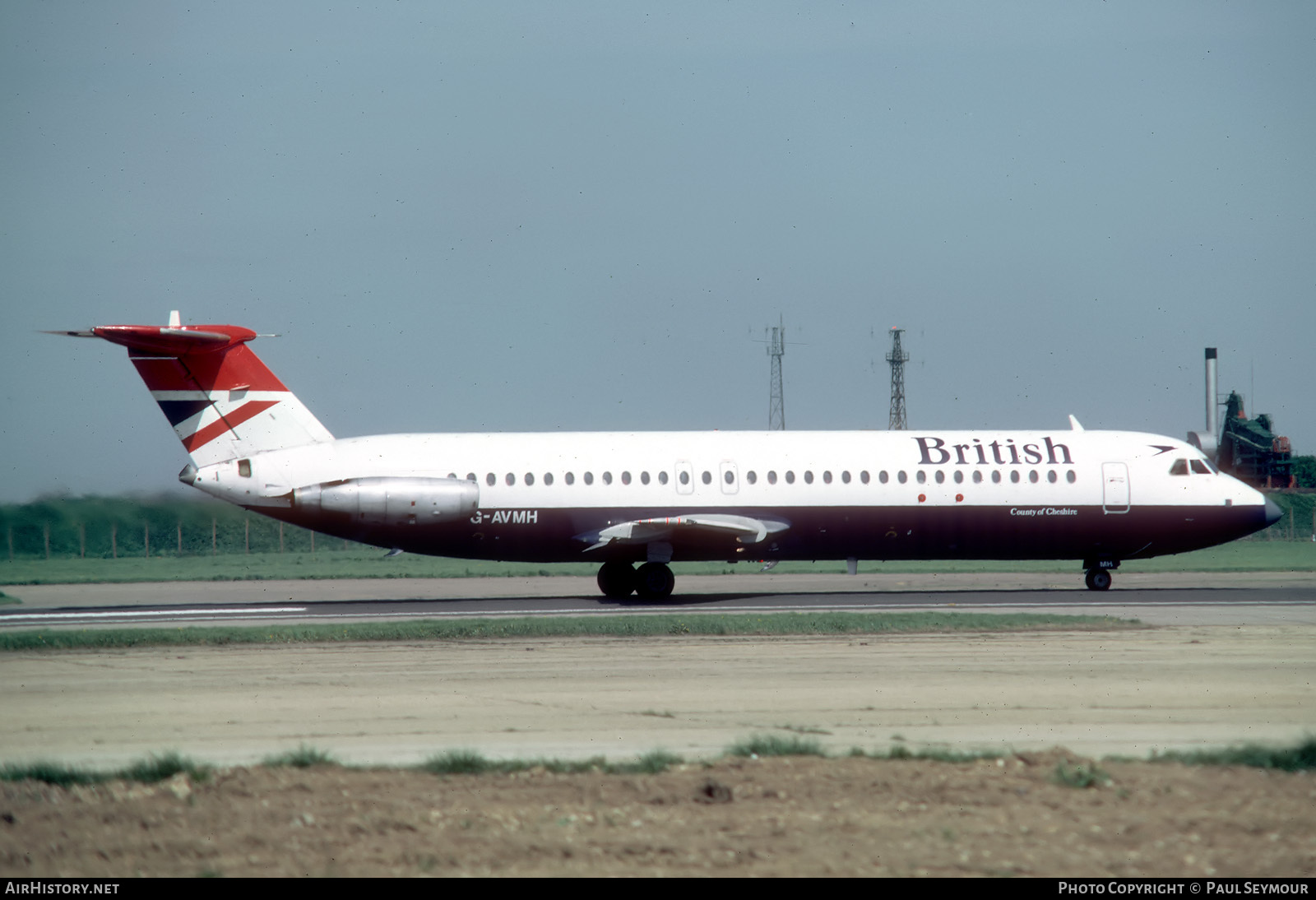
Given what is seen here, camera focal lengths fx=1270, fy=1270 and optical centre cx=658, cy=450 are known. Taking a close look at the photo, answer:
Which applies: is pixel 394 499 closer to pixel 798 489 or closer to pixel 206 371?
pixel 206 371

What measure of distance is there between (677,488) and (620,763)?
747 inches

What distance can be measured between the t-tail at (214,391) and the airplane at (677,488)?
0.13 ft

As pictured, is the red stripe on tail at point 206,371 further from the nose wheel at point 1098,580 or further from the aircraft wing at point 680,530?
the nose wheel at point 1098,580

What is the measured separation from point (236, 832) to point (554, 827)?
217 cm

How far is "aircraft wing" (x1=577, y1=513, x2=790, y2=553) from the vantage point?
2886 centimetres

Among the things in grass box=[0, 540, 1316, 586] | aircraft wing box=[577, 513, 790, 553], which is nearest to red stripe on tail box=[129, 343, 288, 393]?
aircraft wing box=[577, 513, 790, 553]

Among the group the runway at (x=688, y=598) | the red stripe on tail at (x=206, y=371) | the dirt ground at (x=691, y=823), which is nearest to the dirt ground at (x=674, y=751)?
the dirt ground at (x=691, y=823)

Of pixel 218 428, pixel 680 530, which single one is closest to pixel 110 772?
pixel 218 428

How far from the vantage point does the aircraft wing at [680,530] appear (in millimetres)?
28859

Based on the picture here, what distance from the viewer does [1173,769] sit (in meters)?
10.4

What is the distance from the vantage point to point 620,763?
35.3 ft

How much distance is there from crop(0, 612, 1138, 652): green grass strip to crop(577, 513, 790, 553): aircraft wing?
544 cm
